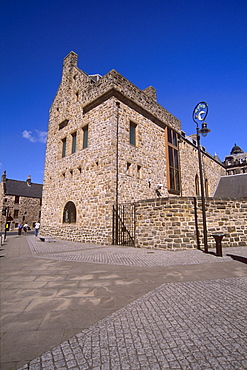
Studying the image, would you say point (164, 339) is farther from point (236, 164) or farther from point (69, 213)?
point (236, 164)

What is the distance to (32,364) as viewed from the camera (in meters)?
1.81

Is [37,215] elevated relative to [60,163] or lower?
lower

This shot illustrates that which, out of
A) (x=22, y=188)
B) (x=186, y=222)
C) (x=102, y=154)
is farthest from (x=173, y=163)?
(x=22, y=188)

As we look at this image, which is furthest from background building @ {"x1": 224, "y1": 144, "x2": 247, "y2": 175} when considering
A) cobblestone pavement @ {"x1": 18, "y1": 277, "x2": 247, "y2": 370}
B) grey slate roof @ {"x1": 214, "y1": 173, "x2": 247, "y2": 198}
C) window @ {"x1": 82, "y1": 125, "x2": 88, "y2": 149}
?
cobblestone pavement @ {"x1": 18, "y1": 277, "x2": 247, "y2": 370}

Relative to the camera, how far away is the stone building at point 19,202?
116 feet

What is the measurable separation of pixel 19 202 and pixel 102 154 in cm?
3200

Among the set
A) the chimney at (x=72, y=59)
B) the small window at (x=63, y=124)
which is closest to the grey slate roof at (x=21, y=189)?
the small window at (x=63, y=124)

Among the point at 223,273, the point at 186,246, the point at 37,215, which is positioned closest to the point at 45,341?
the point at 223,273

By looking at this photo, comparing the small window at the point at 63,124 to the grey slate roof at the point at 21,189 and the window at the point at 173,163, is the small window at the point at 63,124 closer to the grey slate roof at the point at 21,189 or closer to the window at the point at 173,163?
the window at the point at 173,163

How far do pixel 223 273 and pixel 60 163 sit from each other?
46.1ft

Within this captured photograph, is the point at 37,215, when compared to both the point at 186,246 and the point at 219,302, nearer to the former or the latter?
the point at 186,246

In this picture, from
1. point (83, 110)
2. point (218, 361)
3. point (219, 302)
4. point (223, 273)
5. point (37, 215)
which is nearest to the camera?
point (218, 361)

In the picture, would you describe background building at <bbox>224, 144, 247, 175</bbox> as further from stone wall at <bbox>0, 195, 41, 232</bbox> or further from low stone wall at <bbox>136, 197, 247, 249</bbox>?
stone wall at <bbox>0, 195, 41, 232</bbox>

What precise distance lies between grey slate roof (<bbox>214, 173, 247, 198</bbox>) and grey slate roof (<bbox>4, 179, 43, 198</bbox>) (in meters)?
34.8
